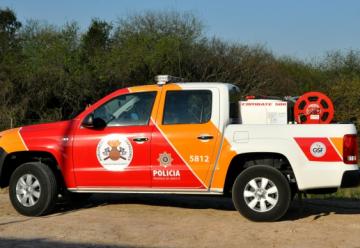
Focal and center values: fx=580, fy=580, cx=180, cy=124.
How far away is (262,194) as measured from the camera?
7.61 meters

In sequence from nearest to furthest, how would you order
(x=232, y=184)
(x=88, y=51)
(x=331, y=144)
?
(x=331, y=144), (x=232, y=184), (x=88, y=51)

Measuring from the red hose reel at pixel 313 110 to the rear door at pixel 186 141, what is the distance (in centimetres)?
118

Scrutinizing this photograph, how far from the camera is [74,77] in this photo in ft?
89.0

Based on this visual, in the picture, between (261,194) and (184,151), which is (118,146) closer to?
(184,151)

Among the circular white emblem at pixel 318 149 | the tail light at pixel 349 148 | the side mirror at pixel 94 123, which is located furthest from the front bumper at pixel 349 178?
the side mirror at pixel 94 123

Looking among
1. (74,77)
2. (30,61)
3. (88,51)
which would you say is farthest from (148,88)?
(88,51)

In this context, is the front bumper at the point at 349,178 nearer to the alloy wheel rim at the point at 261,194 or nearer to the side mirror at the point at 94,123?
the alloy wheel rim at the point at 261,194

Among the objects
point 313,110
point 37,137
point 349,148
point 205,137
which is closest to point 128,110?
point 205,137

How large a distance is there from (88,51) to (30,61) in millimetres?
4079

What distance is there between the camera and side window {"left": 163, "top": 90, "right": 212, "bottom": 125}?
791cm

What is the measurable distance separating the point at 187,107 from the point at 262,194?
1.56 metres

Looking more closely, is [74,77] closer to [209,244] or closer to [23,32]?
[23,32]

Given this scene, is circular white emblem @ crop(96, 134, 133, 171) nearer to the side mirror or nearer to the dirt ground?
the side mirror

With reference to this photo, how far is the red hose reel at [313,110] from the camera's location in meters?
7.98
